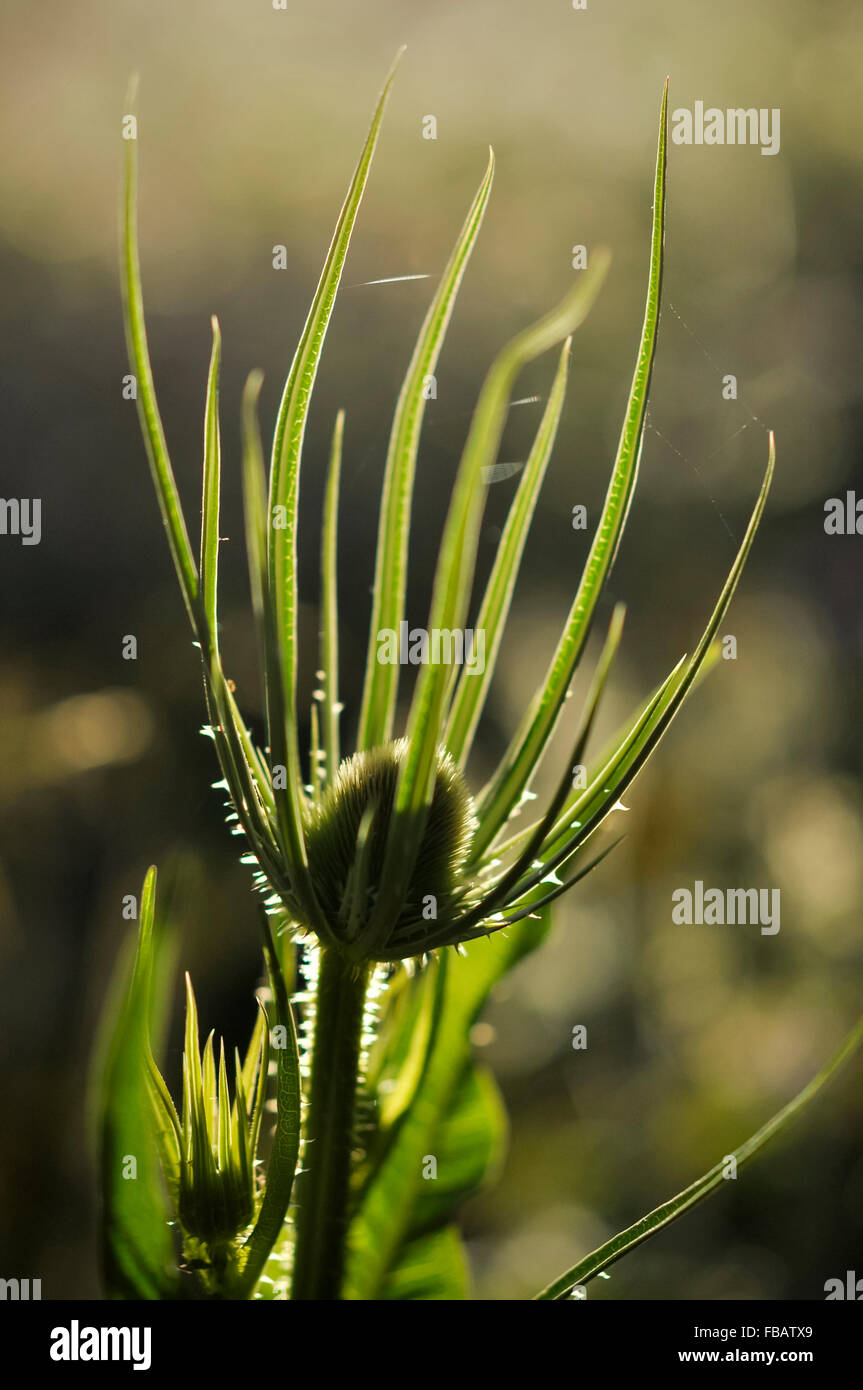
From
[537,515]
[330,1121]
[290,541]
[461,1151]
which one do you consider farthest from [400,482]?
[537,515]

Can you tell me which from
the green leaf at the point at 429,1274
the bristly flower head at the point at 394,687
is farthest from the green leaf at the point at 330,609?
the green leaf at the point at 429,1274

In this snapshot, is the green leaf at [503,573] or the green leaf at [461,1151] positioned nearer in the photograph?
the green leaf at [503,573]

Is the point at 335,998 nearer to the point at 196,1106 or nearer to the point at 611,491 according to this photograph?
the point at 196,1106

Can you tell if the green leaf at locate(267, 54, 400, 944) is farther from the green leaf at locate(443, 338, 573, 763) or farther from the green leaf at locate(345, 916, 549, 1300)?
the green leaf at locate(345, 916, 549, 1300)

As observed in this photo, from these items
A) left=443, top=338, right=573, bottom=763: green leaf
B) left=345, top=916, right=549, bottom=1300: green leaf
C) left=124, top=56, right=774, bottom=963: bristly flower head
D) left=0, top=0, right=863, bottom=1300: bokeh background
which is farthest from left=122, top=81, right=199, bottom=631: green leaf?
left=0, top=0, right=863, bottom=1300: bokeh background

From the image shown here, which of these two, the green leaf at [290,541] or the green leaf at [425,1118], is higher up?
the green leaf at [290,541]

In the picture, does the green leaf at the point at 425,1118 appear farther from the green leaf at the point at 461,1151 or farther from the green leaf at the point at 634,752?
the green leaf at the point at 634,752

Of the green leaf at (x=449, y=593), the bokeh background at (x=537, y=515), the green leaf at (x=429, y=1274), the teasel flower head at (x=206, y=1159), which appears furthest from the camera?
the bokeh background at (x=537, y=515)

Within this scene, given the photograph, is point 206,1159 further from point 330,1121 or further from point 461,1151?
point 461,1151
